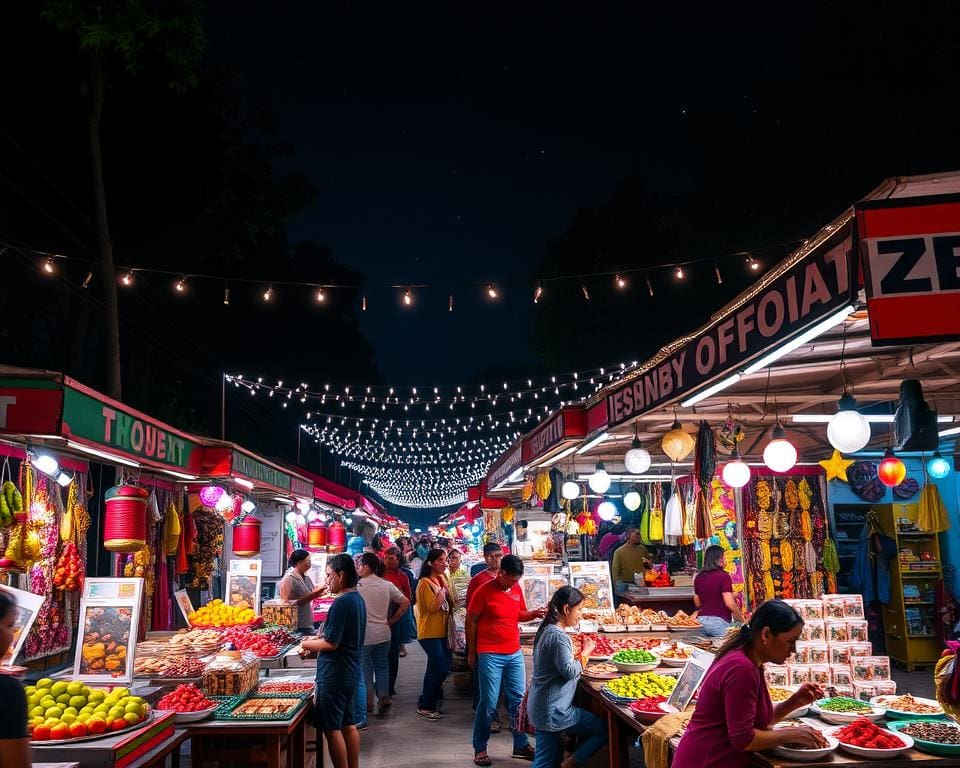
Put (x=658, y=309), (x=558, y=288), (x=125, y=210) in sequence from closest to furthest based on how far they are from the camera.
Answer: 1. (x=125, y=210)
2. (x=658, y=309)
3. (x=558, y=288)

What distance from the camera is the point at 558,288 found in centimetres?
3494

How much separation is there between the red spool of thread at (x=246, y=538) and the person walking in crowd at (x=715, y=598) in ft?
21.2

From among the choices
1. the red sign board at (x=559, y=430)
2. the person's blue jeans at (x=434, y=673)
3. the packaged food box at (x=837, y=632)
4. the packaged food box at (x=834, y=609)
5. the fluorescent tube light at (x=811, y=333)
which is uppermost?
the red sign board at (x=559, y=430)

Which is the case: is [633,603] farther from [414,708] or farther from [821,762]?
[821,762]

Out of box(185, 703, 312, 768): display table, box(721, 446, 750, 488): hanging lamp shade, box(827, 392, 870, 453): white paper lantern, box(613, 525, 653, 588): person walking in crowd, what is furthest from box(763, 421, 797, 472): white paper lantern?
box(613, 525, 653, 588): person walking in crowd

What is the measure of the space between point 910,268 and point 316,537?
20.3 m

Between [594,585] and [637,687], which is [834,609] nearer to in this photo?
[637,687]

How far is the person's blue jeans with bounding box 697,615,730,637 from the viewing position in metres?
9.79

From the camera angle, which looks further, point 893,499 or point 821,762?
point 893,499

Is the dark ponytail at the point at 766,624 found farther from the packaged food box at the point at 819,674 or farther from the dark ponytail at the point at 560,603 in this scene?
the packaged food box at the point at 819,674

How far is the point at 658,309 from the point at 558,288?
6.16 m

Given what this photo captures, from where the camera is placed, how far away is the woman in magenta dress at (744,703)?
4059 millimetres

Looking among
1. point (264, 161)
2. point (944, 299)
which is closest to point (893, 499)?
point (944, 299)

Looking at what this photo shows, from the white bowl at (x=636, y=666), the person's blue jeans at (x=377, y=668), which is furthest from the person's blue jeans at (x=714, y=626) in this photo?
the person's blue jeans at (x=377, y=668)
